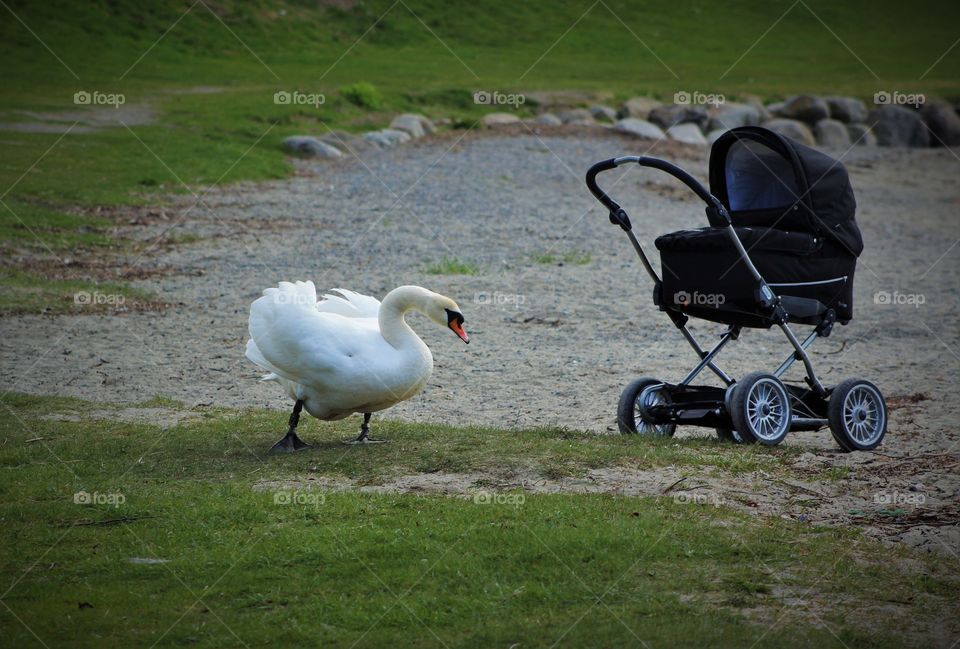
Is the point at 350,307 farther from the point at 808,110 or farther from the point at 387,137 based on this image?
the point at 808,110

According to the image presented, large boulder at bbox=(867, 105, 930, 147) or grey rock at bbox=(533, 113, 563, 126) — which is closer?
grey rock at bbox=(533, 113, 563, 126)

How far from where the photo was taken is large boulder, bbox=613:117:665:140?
36281 millimetres

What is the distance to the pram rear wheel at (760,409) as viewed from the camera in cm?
888

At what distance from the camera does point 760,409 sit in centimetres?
909

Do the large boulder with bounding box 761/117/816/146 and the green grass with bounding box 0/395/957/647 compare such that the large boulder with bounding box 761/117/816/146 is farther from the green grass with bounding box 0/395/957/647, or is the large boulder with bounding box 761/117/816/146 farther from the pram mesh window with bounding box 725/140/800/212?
the green grass with bounding box 0/395/957/647

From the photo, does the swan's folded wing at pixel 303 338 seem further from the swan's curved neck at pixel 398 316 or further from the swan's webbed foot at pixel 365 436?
Answer: the swan's webbed foot at pixel 365 436

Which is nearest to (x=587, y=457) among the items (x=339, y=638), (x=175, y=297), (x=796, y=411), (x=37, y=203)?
(x=796, y=411)

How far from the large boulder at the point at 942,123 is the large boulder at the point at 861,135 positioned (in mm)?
2111

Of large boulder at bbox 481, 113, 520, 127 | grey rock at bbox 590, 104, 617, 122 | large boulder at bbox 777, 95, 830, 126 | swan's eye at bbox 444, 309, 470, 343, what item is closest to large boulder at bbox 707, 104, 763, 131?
large boulder at bbox 777, 95, 830, 126

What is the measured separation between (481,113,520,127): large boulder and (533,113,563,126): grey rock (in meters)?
0.70

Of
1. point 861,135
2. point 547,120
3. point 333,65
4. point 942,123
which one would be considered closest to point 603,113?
point 547,120

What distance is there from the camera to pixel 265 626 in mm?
5793

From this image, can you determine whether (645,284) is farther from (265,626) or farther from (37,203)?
(265,626)

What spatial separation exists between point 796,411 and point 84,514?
5798 mm
